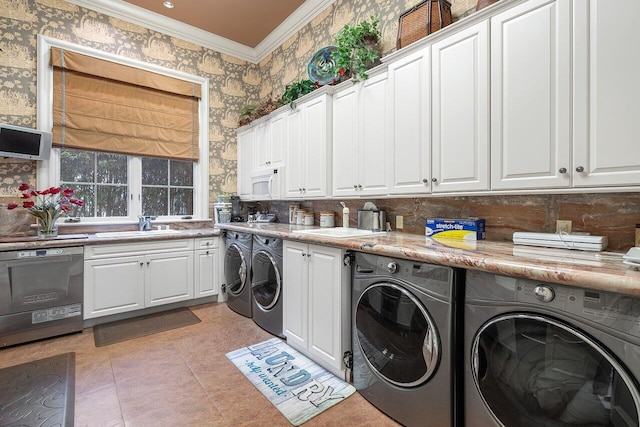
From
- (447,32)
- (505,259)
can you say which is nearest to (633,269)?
(505,259)

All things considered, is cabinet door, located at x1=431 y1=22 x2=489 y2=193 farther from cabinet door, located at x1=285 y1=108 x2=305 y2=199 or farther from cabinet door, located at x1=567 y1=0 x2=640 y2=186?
cabinet door, located at x1=285 y1=108 x2=305 y2=199

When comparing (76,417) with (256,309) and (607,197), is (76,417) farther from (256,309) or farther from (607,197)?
(607,197)

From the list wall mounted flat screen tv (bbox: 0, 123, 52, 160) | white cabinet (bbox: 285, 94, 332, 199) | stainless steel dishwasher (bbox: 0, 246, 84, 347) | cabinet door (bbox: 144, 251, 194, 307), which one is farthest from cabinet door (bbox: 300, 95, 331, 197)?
wall mounted flat screen tv (bbox: 0, 123, 52, 160)

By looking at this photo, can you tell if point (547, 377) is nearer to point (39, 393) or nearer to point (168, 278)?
point (39, 393)

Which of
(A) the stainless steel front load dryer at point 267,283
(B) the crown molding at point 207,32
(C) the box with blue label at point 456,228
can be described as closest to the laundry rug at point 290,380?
(A) the stainless steel front load dryer at point 267,283

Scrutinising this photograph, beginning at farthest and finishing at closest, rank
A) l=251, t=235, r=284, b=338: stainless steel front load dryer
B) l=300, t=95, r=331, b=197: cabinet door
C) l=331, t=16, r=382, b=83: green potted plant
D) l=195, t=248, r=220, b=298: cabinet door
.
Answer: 1. l=195, t=248, r=220, b=298: cabinet door
2. l=300, t=95, r=331, b=197: cabinet door
3. l=251, t=235, r=284, b=338: stainless steel front load dryer
4. l=331, t=16, r=382, b=83: green potted plant

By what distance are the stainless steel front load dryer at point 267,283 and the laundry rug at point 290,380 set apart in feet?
0.88

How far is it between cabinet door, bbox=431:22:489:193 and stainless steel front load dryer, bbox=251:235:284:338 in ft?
4.76

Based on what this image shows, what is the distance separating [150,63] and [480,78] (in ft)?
12.3

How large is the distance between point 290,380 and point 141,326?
1822 millimetres

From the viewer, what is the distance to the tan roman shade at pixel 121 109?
10.1ft

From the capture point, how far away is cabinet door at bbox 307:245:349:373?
6.41 feet

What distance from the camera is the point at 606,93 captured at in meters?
1.25

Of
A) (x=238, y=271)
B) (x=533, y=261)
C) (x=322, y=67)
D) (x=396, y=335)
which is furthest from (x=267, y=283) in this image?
(x=322, y=67)
